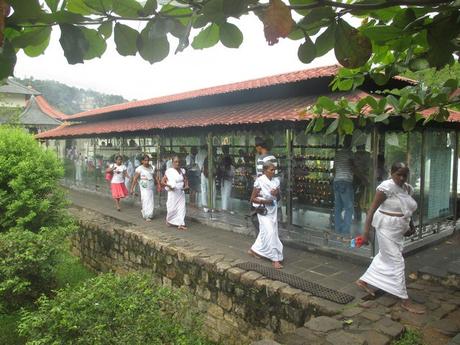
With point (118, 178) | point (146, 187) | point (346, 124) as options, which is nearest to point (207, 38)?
point (346, 124)

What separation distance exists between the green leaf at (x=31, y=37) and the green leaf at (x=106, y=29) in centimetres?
17

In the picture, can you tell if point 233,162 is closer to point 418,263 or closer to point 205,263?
point 205,263

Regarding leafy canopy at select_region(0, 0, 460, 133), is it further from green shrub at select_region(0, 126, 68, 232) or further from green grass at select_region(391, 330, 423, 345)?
green shrub at select_region(0, 126, 68, 232)

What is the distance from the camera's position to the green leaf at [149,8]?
1.22 m

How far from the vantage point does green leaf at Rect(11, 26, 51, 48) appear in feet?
4.09

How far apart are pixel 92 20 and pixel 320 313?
3.91 m

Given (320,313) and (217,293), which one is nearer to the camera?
(320,313)

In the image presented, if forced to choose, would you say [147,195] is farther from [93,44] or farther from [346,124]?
[93,44]

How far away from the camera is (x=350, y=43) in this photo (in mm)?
1401

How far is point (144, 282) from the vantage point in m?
4.20

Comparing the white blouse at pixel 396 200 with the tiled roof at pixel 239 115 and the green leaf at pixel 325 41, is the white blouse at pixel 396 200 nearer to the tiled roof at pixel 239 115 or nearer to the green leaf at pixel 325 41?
the tiled roof at pixel 239 115

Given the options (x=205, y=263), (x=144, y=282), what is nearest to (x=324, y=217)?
(x=205, y=263)

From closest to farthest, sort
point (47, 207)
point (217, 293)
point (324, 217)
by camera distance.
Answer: point (217, 293), point (324, 217), point (47, 207)

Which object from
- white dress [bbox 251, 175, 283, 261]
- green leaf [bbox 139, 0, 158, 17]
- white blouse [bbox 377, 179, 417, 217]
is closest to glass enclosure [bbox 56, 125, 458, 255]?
white blouse [bbox 377, 179, 417, 217]
